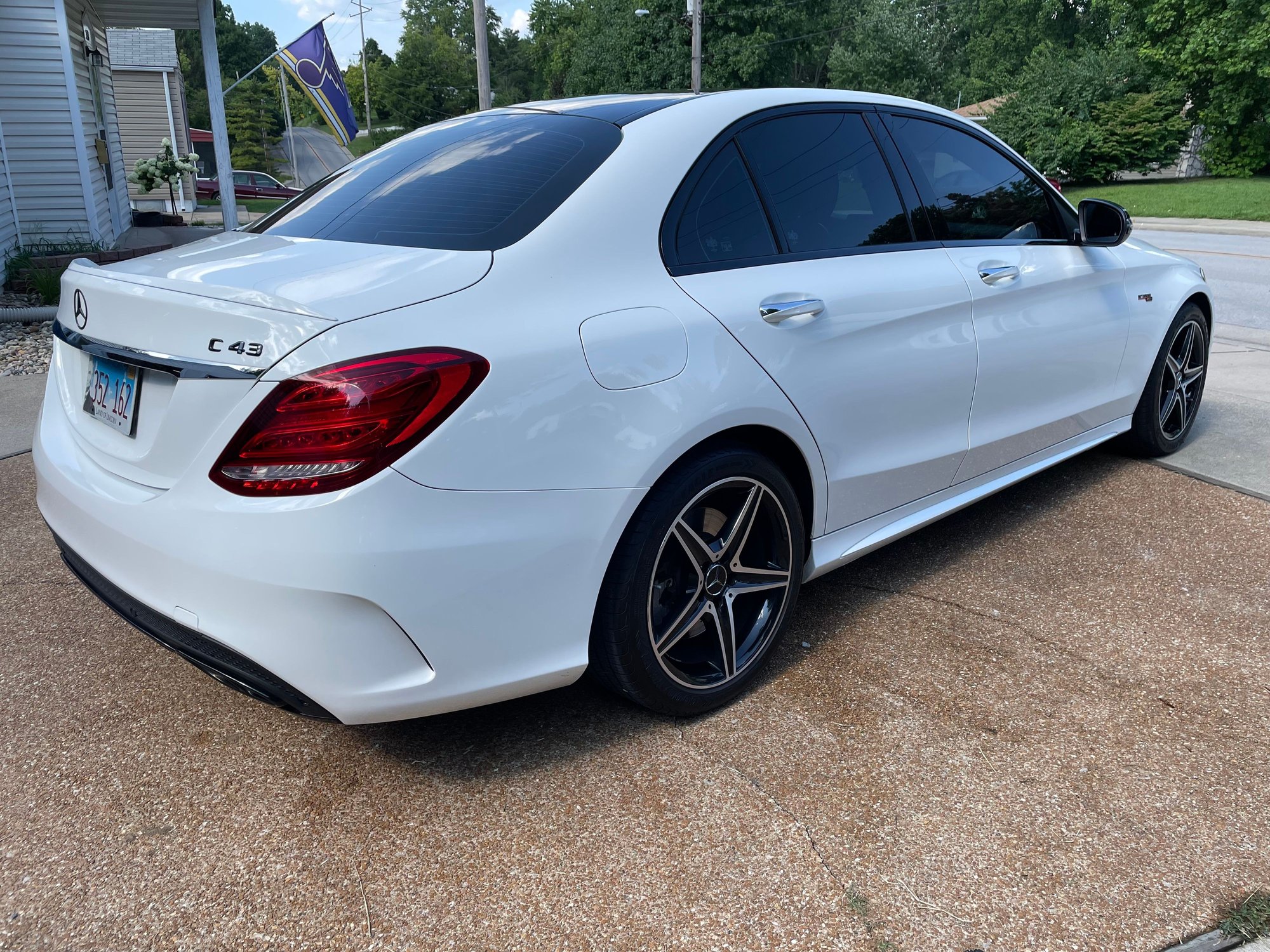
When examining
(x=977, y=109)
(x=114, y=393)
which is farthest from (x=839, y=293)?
(x=977, y=109)

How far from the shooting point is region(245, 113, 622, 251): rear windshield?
2.42 metres

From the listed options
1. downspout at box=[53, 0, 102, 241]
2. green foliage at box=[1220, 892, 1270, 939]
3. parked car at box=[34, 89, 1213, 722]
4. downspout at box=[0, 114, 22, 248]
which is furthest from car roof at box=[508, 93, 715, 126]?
downspout at box=[53, 0, 102, 241]

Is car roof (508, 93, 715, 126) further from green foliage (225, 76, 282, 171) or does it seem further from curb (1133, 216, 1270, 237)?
green foliage (225, 76, 282, 171)

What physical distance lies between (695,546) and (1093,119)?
32974 millimetres

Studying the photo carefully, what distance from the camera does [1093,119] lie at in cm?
3030

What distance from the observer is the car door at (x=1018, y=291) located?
3393mm

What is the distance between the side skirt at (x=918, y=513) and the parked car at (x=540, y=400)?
0.01 meters

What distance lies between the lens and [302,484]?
196 centimetres

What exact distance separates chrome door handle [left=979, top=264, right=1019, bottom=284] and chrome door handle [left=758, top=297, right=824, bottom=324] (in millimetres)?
921

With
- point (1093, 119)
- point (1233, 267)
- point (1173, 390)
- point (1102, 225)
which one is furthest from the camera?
point (1093, 119)

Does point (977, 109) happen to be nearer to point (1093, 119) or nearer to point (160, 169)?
point (1093, 119)

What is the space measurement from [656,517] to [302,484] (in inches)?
32.5

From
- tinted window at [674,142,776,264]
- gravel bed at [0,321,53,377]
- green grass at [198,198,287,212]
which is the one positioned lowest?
green grass at [198,198,287,212]

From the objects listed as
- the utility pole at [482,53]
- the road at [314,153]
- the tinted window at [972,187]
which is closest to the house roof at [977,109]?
the road at [314,153]
